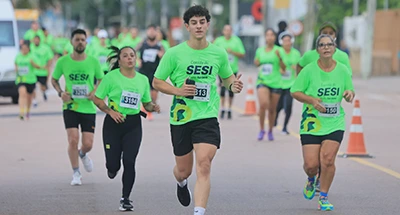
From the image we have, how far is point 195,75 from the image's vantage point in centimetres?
874

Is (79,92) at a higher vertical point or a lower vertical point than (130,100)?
lower

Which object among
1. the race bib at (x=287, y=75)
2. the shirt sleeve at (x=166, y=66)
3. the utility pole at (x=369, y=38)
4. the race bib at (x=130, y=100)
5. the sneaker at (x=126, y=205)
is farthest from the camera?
the utility pole at (x=369, y=38)

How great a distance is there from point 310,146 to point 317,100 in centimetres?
45

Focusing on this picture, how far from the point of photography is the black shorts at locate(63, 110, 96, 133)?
11891 millimetres

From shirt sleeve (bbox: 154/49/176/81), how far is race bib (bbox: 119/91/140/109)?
1.35 m

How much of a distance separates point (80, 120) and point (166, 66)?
333 centimetres

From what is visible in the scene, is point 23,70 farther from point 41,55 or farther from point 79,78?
point 79,78

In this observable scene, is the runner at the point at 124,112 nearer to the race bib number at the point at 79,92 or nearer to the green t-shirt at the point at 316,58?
the race bib number at the point at 79,92

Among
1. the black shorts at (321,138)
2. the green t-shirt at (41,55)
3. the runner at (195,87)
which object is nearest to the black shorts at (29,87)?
the green t-shirt at (41,55)

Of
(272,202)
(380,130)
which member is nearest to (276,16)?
(380,130)

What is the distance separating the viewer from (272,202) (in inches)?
412

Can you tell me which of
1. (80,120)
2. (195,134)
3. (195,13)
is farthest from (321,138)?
(80,120)

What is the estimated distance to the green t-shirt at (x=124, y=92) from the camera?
33.5 feet

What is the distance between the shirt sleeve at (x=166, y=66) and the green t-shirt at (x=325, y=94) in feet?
5.68
